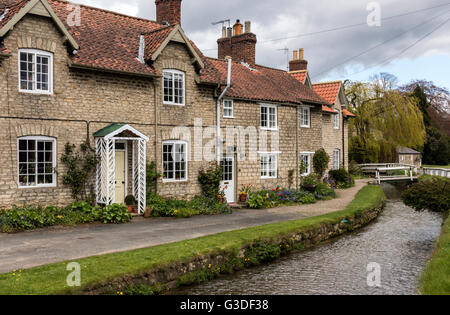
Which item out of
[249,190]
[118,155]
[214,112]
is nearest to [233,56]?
[214,112]

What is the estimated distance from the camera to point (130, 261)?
9438 mm

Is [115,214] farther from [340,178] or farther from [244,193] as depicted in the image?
[340,178]

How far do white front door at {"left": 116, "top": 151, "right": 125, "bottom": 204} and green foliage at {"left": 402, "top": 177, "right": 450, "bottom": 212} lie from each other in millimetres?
10965

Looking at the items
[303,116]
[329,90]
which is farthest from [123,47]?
[329,90]

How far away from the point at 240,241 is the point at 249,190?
9.46m

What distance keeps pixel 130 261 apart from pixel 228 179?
38.9 ft

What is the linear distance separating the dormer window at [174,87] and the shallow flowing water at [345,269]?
8.71m

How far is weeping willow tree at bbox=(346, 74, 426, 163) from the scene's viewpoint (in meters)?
41.1

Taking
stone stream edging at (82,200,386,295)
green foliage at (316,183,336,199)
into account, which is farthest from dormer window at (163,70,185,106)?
green foliage at (316,183,336,199)

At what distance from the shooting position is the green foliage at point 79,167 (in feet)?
50.4

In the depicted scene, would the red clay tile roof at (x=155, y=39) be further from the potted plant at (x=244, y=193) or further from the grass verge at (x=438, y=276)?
the grass verge at (x=438, y=276)

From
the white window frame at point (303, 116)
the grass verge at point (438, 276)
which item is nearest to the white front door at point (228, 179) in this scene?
the white window frame at point (303, 116)

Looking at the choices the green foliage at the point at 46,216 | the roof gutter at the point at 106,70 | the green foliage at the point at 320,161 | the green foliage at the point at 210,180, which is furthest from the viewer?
the green foliage at the point at 320,161

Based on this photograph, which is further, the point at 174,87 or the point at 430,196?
the point at 174,87
